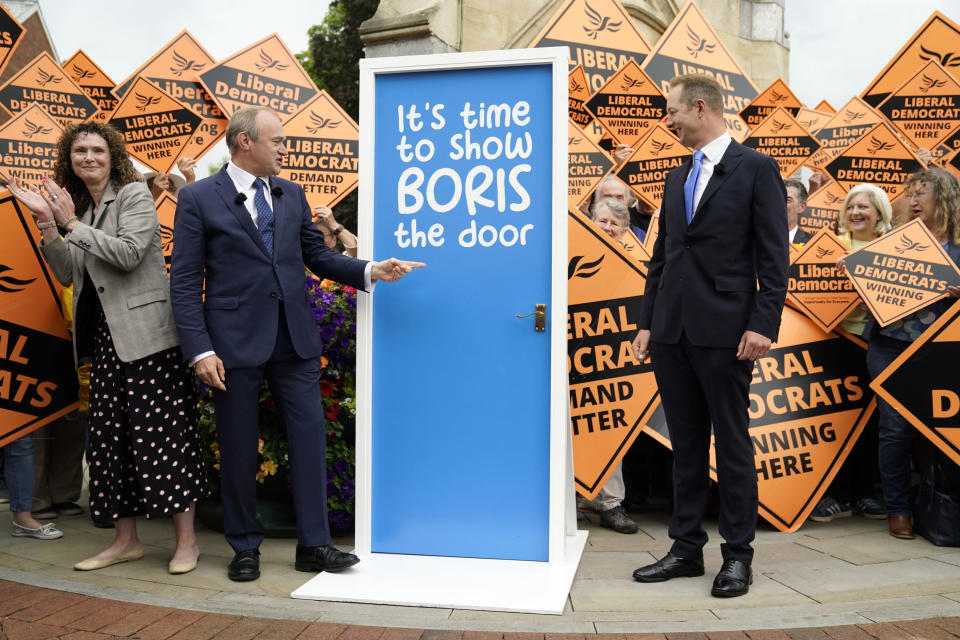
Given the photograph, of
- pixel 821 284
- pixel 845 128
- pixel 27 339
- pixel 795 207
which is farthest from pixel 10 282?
pixel 845 128

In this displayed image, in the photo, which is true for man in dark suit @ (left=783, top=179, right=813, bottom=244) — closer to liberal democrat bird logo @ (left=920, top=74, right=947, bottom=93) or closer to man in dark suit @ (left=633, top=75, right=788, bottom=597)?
liberal democrat bird logo @ (left=920, top=74, right=947, bottom=93)

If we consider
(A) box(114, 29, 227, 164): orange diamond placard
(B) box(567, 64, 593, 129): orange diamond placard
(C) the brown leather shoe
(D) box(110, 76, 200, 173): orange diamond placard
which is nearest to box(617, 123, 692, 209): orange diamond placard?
(B) box(567, 64, 593, 129): orange diamond placard

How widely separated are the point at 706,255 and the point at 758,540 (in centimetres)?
172

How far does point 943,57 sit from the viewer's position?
670cm

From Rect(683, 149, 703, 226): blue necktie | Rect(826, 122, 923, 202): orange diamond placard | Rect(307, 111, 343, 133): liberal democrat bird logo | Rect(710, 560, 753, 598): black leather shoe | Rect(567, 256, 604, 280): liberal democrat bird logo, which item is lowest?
Rect(710, 560, 753, 598): black leather shoe

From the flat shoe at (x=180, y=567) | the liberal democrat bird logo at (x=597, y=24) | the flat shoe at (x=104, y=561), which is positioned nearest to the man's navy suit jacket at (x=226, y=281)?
the flat shoe at (x=180, y=567)

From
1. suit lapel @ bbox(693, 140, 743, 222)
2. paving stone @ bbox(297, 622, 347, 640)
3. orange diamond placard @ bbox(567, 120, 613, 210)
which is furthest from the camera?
orange diamond placard @ bbox(567, 120, 613, 210)

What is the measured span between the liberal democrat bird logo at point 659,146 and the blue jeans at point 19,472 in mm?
4264

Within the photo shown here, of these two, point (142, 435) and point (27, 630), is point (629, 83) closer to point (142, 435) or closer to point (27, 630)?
point (142, 435)

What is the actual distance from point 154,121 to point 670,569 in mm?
4481

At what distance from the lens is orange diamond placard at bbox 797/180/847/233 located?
21.6ft

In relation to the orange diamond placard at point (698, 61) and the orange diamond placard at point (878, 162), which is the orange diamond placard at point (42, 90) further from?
the orange diamond placard at point (878, 162)

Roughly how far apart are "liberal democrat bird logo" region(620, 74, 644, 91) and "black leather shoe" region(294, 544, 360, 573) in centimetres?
404

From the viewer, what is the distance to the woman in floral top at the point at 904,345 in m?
4.63
